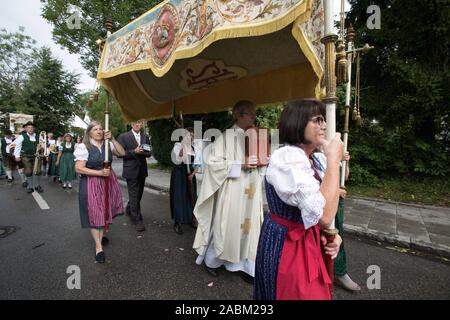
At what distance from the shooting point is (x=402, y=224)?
14.2ft

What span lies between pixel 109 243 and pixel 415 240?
178 inches

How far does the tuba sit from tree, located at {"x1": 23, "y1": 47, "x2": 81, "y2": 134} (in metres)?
14.5

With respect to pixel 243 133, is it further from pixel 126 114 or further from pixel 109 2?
pixel 109 2

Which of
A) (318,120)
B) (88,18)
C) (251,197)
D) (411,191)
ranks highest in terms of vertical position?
(88,18)

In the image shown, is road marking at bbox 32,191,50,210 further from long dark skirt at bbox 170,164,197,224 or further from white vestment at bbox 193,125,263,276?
white vestment at bbox 193,125,263,276

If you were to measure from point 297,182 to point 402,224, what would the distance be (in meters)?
4.35

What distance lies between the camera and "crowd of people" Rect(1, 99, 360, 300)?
1210 millimetres

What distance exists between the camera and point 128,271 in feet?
9.35

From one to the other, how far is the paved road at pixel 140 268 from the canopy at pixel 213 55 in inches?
83.6

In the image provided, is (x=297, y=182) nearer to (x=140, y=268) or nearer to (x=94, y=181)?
(x=140, y=268)

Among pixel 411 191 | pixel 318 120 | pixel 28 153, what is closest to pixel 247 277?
pixel 318 120

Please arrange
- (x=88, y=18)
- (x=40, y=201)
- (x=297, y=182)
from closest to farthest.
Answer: (x=297, y=182), (x=40, y=201), (x=88, y=18)

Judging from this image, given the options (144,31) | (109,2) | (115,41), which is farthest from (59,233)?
(109,2)

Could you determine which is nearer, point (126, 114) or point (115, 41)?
point (115, 41)
